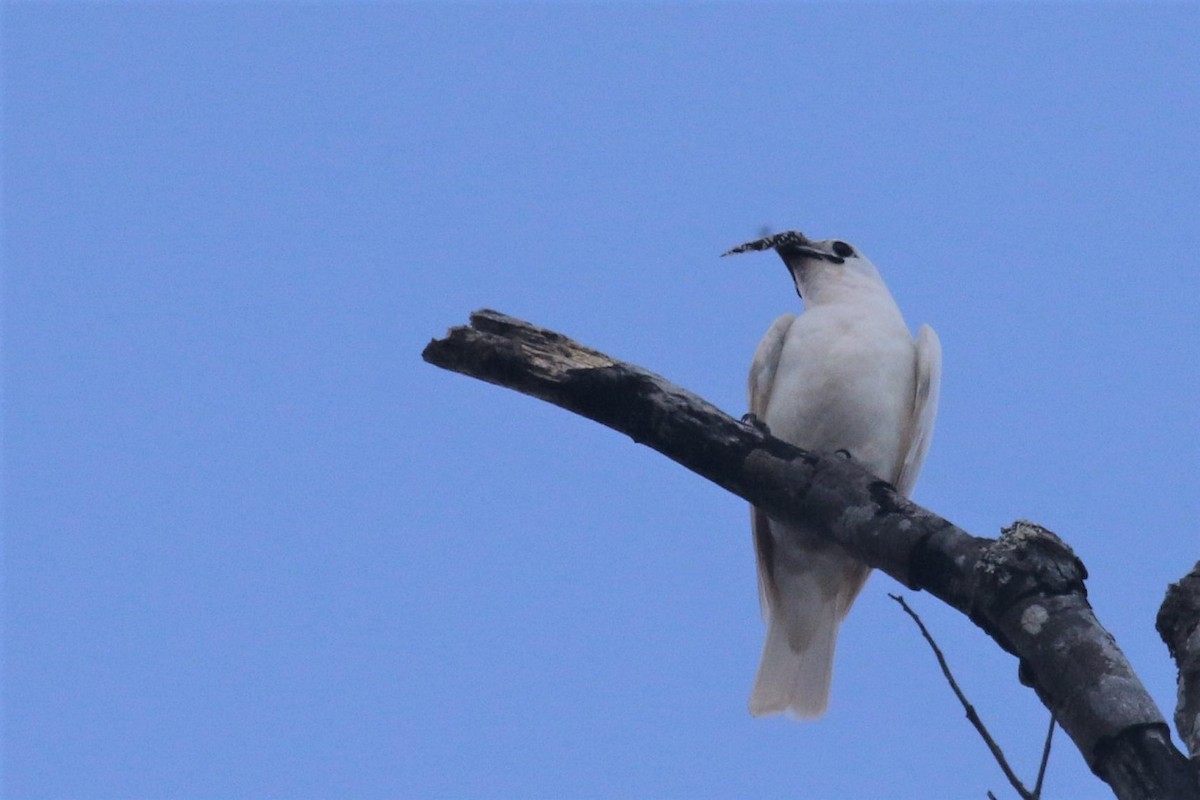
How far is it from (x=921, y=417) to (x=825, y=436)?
1.90 ft

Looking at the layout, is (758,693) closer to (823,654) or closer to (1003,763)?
(823,654)

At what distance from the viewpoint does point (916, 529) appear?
4.44 m

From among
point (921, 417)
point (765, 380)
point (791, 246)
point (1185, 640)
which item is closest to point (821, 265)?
point (791, 246)

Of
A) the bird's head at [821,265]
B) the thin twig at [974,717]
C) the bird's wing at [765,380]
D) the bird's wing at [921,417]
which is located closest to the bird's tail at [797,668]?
the bird's wing at [765,380]

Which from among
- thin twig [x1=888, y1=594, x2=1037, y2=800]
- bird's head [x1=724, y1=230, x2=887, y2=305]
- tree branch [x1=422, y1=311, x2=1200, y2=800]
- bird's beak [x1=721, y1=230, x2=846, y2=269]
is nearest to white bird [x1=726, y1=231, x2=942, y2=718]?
bird's head [x1=724, y1=230, x2=887, y2=305]

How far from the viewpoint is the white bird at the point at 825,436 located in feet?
23.3

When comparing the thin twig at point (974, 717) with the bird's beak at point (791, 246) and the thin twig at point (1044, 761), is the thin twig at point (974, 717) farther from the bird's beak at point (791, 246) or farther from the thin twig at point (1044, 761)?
the bird's beak at point (791, 246)

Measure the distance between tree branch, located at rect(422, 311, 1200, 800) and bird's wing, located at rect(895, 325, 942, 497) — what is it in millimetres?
2579

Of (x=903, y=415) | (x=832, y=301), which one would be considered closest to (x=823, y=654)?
(x=903, y=415)

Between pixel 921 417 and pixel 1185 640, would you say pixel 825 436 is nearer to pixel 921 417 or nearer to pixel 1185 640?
pixel 921 417

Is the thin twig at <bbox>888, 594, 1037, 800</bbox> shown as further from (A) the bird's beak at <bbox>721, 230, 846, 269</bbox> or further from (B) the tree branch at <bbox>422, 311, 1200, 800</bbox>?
(A) the bird's beak at <bbox>721, 230, 846, 269</bbox>

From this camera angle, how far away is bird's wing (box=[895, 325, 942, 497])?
24.0ft

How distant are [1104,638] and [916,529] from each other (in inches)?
31.6

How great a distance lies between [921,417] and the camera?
7.30 meters
